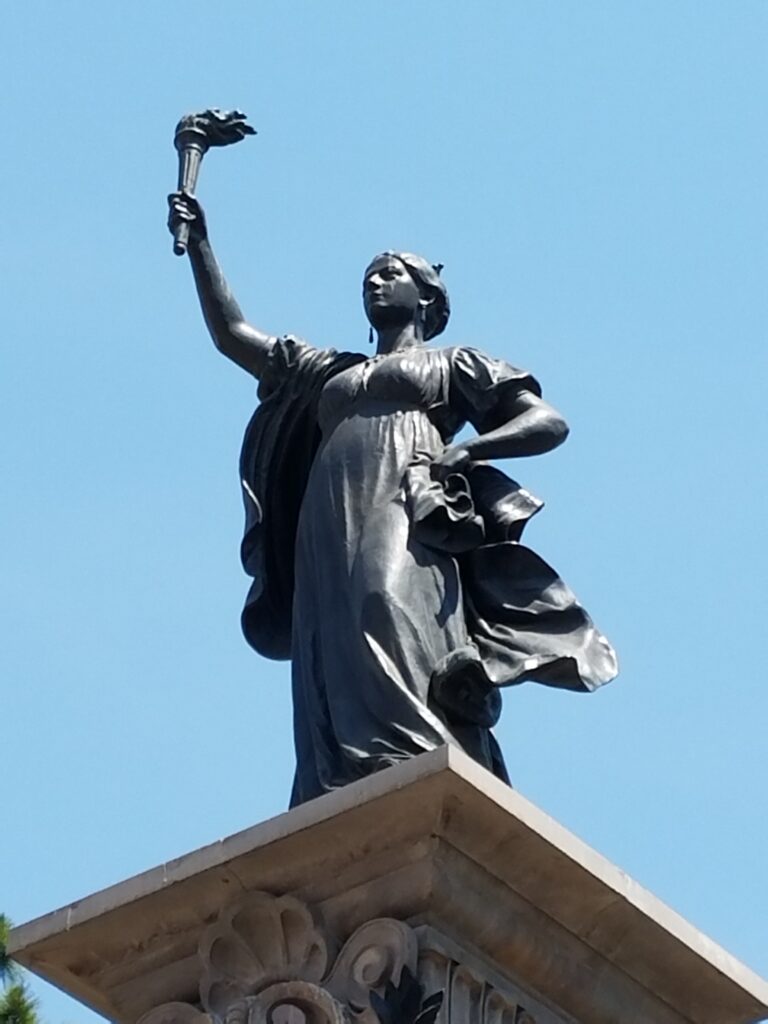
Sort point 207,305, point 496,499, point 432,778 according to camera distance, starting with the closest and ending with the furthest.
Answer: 1. point 432,778
2. point 496,499
3. point 207,305

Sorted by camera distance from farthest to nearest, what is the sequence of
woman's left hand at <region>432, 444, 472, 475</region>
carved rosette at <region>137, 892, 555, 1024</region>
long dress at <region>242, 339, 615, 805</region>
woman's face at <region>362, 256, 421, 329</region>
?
1. woman's face at <region>362, 256, 421, 329</region>
2. woman's left hand at <region>432, 444, 472, 475</region>
3. long dress at <region>242, 339, 615, 805</region>
4. carved rosette at <region>137, 892, 555, 1024</region>

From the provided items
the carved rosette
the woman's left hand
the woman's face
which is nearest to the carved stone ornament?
the carved rosette

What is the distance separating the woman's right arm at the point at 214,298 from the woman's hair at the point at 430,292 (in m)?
0.49

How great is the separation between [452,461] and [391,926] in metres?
1.95

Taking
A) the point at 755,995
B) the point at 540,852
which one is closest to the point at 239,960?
the point at 540,852

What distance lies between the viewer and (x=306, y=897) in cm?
1023

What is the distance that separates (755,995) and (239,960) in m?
1.60

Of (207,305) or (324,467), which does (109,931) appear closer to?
(324,467)

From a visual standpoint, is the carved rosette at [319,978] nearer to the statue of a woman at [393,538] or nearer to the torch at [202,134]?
the statue of a woman at [393,538]

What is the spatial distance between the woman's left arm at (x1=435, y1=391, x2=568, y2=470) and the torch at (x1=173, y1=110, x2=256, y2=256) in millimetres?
1627

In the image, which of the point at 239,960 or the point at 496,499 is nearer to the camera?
the point at 239,960

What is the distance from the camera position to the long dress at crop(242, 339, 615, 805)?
10859 millimetres

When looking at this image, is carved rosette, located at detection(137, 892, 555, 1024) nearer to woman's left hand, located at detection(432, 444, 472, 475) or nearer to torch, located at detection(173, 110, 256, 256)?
woman's left hand, located at detection(432, 444, 472, 475)

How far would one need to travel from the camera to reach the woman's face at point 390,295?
12.1 m
